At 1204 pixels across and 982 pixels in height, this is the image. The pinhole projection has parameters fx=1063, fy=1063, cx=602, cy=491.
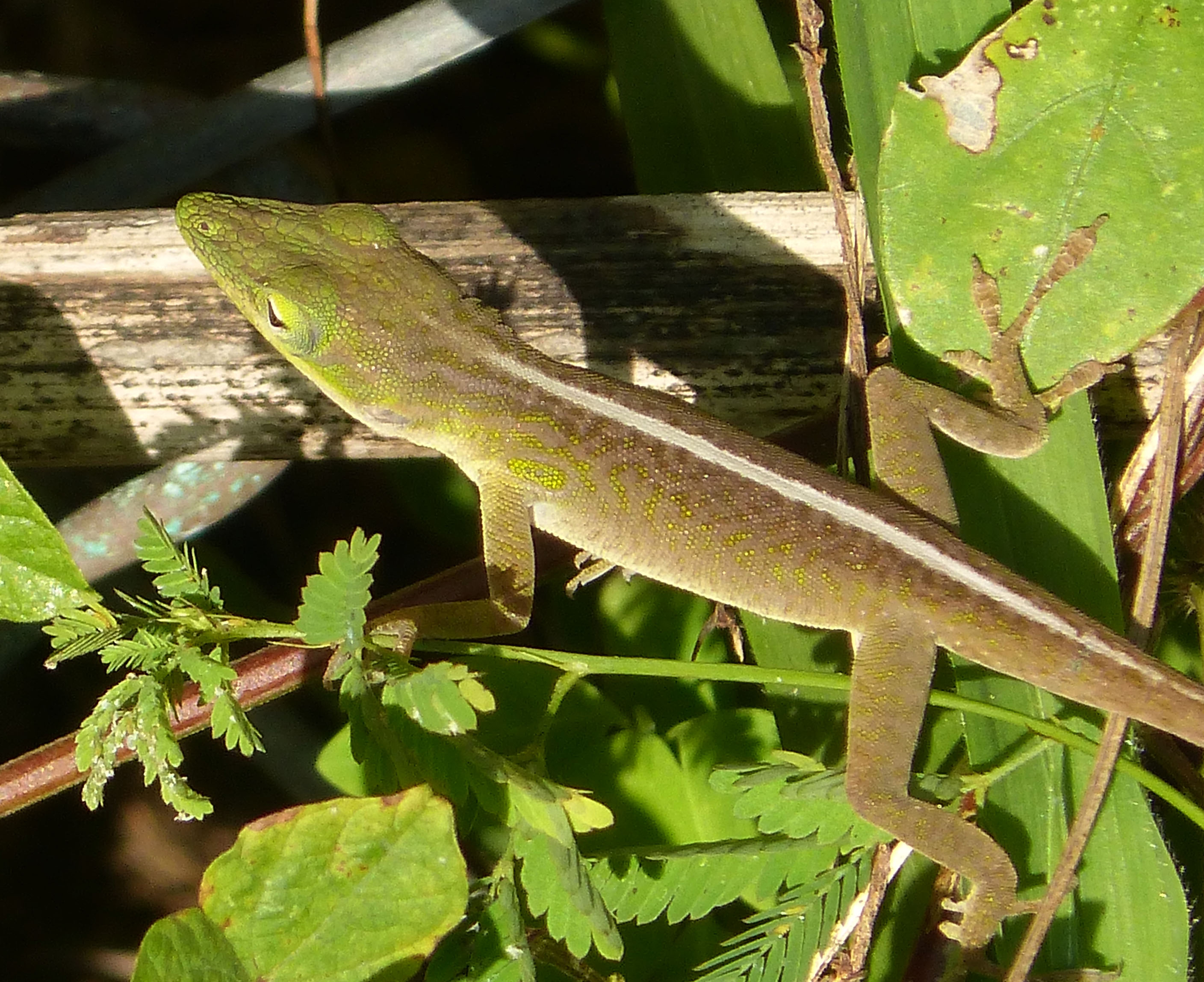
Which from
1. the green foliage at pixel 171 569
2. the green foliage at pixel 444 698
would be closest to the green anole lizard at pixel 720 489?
the green foliage at pixel 171 569

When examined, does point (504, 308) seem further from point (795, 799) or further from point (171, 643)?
point (795, 799)

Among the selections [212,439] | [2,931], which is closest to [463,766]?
[212,439]

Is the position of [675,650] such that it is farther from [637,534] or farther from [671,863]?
[671,863]

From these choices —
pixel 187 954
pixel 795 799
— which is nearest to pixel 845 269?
pixel 795 799

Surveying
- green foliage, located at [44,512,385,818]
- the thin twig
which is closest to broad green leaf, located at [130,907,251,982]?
green foliage, located at [44,512,385,818]

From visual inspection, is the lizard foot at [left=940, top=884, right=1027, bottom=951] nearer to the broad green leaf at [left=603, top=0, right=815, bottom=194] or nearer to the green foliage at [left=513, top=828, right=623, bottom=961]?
the green foliage at [left=513, top=828, right=623, bottom=961]

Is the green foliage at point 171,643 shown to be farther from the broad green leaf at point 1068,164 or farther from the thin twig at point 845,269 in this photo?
the broad green leaf at point 1068,164
